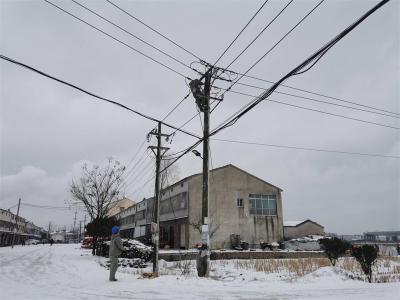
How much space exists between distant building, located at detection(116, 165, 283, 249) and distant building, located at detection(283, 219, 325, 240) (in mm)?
1680

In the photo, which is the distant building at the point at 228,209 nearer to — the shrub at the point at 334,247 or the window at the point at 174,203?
the window at the point at 174,203

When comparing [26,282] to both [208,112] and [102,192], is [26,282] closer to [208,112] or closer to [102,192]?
[208,112]

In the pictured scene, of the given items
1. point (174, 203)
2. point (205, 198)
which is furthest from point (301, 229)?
point (205, 198)

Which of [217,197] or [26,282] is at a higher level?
[217,197]

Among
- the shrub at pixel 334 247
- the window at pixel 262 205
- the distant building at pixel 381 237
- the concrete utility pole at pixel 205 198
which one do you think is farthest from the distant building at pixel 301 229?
the distant building at pixel 381 237

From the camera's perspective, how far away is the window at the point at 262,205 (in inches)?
1480

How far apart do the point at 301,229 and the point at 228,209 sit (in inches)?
403

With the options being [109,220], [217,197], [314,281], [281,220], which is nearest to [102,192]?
[109,220]

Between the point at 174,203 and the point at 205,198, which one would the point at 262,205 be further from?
the point at 205,198

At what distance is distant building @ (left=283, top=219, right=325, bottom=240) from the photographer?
3906cm

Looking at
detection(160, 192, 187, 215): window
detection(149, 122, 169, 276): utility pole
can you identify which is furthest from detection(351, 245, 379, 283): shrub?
detection(160, 192, 187, 215): window

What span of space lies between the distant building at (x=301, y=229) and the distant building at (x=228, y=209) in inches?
66.2

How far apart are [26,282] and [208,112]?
30.2ft

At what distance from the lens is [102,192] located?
32.9 meters
